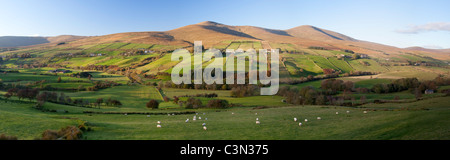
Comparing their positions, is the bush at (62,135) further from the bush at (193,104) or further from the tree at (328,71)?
the tree at (328,71)

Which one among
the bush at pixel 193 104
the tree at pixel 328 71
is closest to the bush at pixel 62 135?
the bush at pixel 193 104

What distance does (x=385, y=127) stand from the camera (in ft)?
56.0

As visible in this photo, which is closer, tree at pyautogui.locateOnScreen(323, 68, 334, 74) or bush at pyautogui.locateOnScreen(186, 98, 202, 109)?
bush at pyautogui.locateOnScreen(186, 98, 202, 109)

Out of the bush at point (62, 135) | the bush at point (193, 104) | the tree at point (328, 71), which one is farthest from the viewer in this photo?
the tree at point (328, 71)

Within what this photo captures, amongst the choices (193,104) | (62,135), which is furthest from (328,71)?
(62,135)

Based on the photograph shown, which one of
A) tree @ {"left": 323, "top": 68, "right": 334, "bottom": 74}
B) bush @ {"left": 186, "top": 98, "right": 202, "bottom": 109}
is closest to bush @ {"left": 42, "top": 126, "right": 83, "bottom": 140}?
bush @ {"left": 186, "top": 98, "right": 202, "bottom": 109}

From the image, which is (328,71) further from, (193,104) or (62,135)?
(62,135)

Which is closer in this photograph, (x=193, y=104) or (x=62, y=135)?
(x=62, y=135)

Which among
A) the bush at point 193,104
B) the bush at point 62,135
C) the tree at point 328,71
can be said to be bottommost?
the bush at point 193,104

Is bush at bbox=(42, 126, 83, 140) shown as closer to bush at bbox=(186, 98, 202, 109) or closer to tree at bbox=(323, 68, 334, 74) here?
bush at bbox=(186, 98, 202, 109)
